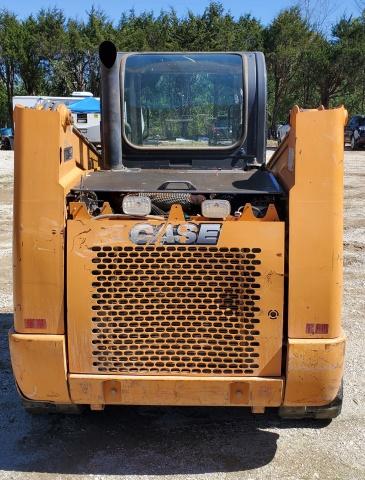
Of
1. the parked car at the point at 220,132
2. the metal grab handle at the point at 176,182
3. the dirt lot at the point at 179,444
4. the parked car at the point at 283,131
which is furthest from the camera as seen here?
the parked car at the point at 220,132

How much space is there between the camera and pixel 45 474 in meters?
3.43

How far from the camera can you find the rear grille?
3201mm

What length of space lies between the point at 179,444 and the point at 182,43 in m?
39.8

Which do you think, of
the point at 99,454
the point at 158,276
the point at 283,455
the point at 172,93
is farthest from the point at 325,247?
the point at 172,93

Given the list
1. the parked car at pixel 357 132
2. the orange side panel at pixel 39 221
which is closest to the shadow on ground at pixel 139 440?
the orange side panel at pixel 39 221

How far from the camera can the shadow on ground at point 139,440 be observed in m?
3.54

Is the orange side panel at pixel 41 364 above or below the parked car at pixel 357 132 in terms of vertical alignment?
below

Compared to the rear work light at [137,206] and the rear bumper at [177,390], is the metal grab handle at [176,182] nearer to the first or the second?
the rear work light at [137,206]

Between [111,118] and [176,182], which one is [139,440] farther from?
[111,118]

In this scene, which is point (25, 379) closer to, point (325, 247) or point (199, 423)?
point (199, 423)

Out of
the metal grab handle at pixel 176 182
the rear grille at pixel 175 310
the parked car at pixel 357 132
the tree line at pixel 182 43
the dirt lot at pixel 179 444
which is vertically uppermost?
the tree line at pixel 182 43

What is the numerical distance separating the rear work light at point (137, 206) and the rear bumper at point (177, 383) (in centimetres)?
78

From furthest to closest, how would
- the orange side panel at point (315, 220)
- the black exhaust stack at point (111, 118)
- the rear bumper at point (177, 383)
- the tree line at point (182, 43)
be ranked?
the tree line at point (182, 43), the black exhaust stack at point (111, 118), the rear bumper at point (177, 383), the orange side panel at point (315, 220)

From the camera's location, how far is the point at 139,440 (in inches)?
151
